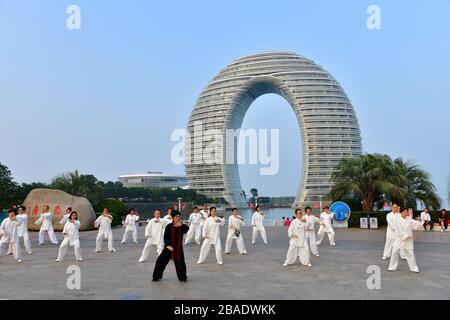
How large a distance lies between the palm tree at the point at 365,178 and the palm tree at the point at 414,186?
0.64 m

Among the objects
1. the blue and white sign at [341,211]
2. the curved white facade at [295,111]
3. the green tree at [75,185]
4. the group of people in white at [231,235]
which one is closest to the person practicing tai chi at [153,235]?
the group of people in white at [231,235]

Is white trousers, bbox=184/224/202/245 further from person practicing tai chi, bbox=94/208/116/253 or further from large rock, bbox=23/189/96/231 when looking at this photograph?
large rock, bbox=23/189/96/231

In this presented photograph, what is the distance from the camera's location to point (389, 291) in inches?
296

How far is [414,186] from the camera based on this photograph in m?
29.2

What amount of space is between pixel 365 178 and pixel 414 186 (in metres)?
3.39

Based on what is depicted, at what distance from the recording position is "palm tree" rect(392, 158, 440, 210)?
91.9 ft

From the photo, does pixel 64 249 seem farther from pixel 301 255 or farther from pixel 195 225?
pixel 301 255

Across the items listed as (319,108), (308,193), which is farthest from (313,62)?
(308,193)

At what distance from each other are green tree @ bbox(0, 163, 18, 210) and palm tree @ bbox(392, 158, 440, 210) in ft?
93.2

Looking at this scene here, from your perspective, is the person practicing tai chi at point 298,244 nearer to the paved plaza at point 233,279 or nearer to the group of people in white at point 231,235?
the group of people in white at point 231,235

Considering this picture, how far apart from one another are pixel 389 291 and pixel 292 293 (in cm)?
173

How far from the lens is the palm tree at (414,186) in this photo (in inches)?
1102

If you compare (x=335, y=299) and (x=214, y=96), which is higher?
(x=214, y=96)
